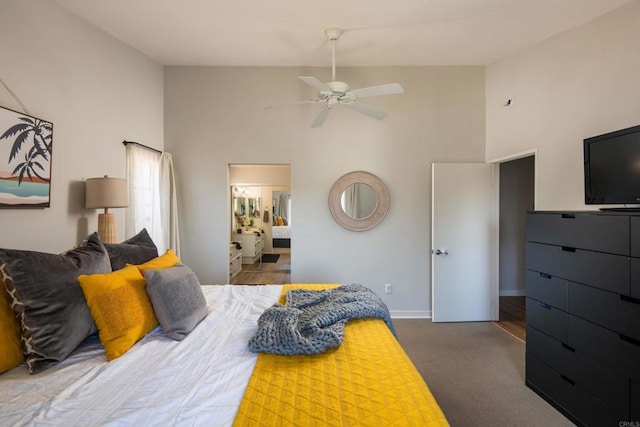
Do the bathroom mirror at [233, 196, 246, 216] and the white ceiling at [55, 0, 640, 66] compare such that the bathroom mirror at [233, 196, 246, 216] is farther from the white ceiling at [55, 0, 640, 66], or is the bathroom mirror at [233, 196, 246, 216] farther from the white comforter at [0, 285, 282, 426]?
the white comforter at [0, 285, 282, 426]

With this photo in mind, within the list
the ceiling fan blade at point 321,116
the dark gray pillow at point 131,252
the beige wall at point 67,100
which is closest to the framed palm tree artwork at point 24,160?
the beige wall at point 67,100

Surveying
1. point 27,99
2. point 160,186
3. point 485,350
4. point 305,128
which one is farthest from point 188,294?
point 485,350

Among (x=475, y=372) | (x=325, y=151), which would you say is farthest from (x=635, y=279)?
(x=325, y=151)

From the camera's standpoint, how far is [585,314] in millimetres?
1784

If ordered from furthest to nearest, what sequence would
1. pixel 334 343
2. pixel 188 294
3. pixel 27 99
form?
pixel 27 99
pixel 188 294
pixel 334 343

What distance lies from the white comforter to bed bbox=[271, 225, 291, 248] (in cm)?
440

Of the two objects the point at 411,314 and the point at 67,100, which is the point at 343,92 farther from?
the point at 411,314

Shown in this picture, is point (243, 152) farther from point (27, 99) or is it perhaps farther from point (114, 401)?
point (114, 401)

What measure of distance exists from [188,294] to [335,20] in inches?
103

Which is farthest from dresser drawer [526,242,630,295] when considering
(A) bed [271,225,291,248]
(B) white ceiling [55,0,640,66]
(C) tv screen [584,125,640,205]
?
(A) bed [271,225,291,248]

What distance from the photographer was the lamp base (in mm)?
2324

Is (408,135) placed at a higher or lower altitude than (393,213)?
higher

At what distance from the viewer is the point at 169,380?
1.15 metres

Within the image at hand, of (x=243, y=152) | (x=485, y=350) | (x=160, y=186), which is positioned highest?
(x=243, y=152)
